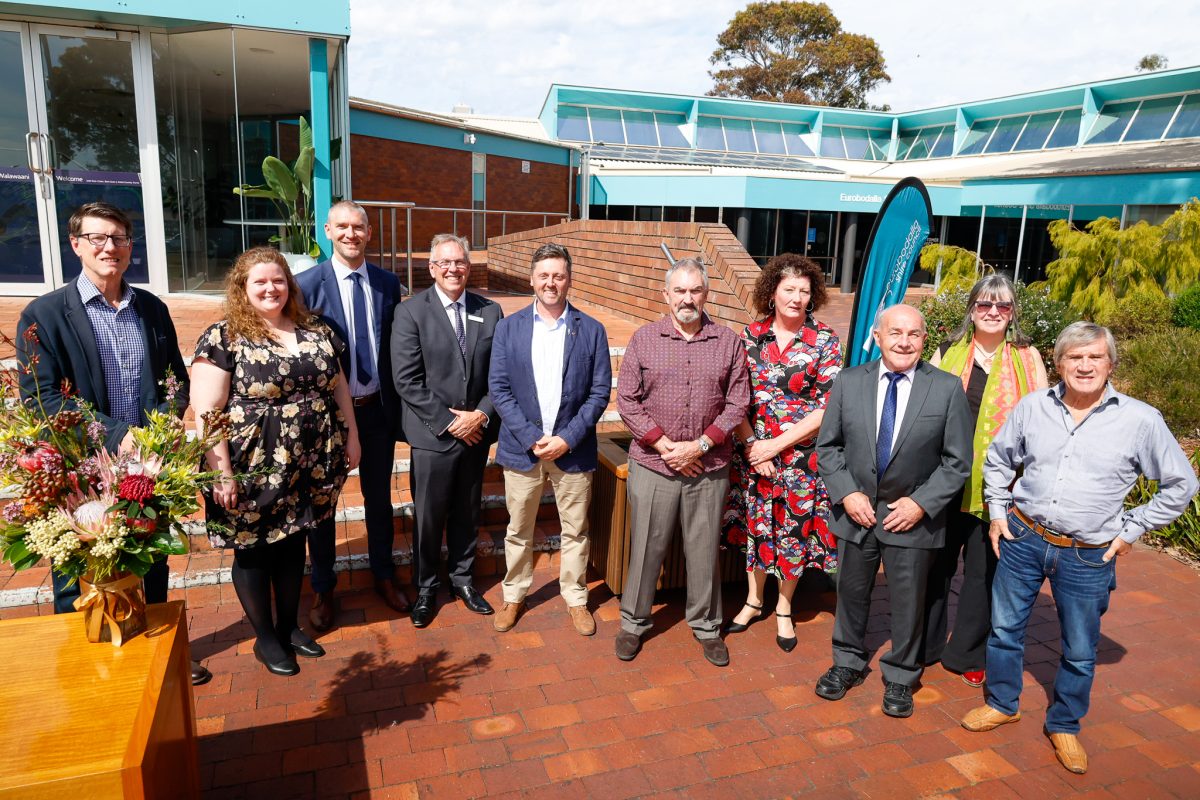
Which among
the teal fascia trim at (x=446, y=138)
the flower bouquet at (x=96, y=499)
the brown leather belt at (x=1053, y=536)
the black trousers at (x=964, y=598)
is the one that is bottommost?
the black trousers at (x=964, y=598)

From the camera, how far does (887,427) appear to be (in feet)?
10.9

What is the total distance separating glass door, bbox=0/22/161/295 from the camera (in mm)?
7535

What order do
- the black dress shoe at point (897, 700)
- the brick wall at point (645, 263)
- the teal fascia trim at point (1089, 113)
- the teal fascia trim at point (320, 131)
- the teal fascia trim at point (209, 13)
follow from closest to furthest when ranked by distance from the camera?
the black dress shoe at point (897, 700) < the brick wall at point (645, 263) < the teal fascia trim at point (209, 13) < the teal fascia trim at point (320, 131) < the teal fascia trim at point (1089, 113)

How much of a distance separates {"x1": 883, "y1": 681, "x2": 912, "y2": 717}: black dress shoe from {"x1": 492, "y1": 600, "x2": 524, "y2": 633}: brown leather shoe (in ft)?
5.97

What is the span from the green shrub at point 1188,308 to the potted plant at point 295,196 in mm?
10822

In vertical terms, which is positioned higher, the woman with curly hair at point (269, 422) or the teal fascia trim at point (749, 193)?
the teal fascia trim at point (749, 193)

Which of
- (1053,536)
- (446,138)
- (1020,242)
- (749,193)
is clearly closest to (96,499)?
(1053,536)

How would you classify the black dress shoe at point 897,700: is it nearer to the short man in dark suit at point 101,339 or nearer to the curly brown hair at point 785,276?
the curly brown hair at point 785,276

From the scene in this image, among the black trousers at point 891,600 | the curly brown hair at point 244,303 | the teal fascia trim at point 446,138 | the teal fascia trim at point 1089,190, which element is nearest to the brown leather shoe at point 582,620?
the black trousers at point 891,600

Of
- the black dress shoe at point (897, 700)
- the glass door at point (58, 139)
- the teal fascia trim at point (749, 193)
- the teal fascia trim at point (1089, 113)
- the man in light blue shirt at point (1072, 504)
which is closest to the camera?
the man in light blue shirt at point (1072, 504)

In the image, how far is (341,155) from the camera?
28.5ft

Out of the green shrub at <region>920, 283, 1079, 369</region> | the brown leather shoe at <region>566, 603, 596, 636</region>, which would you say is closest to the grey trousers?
the brown leather shoe at <region>566, 603, 596, 636</region>

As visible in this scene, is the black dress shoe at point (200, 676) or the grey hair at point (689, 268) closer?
the black dress shoe at point (200, 676)

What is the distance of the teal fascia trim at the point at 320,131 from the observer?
8125 mm
